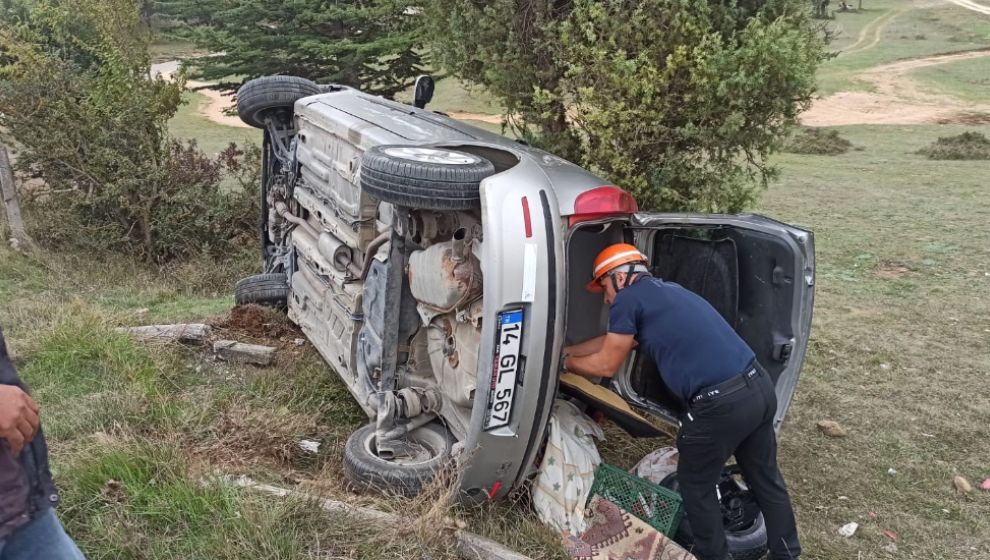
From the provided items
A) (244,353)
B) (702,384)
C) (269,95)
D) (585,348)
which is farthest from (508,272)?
(269,95)

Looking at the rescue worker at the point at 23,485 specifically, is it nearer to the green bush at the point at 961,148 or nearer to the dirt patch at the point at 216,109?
the green bush at the point at 961,148

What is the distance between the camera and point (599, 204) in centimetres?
366

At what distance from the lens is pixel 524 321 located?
3363 millimetres

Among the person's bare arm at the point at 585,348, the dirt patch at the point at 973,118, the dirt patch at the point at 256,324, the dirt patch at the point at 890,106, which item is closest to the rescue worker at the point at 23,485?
the person's bare arm at the point at 585,348

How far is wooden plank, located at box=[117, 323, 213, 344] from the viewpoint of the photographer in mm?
5727

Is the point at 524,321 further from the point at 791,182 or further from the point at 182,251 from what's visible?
the point at 791,182

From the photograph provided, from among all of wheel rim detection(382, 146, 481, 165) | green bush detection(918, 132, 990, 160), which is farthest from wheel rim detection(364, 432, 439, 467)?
green bush detection(918, 132, 990, 160)

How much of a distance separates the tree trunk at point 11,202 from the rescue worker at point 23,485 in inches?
291

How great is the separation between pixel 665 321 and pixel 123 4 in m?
9.68

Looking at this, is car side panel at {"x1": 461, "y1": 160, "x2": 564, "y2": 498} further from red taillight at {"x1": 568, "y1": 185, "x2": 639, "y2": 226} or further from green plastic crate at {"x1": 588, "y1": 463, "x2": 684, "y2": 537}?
green plastic crate at {"x1": 588, "y1": 463, "x2": 684, "y2": 537}

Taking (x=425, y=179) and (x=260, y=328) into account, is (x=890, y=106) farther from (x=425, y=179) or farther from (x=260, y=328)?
(x=425, y=179)

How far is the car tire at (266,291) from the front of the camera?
646 cm

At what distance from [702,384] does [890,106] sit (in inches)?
1097

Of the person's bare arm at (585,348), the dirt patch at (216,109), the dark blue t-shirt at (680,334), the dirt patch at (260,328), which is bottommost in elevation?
the dirt patch at (216,109)
